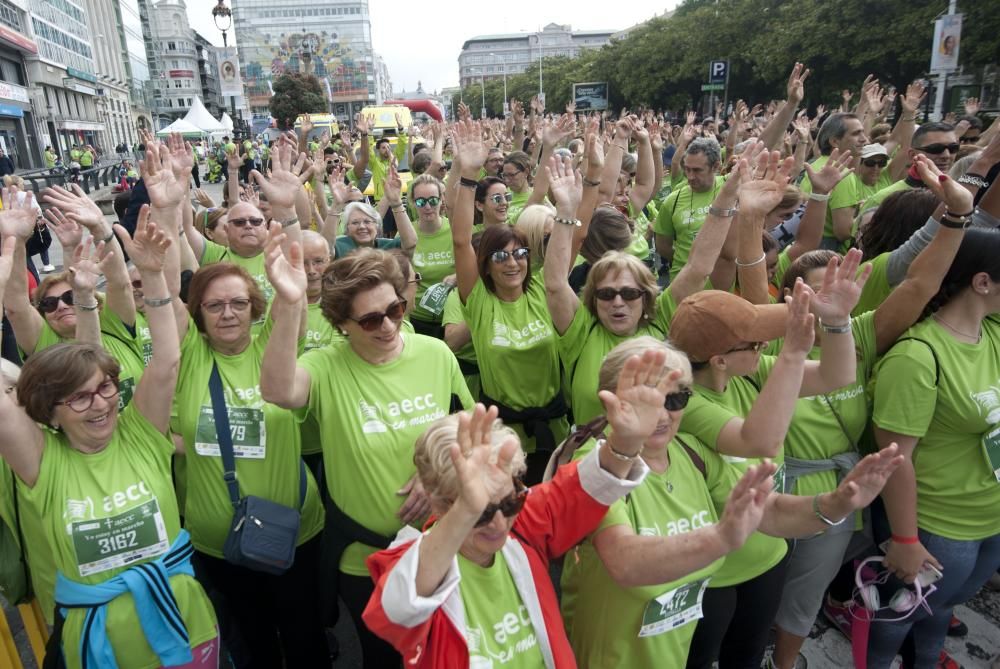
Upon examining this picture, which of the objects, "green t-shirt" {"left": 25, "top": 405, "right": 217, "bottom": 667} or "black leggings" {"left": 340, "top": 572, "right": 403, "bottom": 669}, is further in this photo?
"black leggings" {"left": 340, "top": 572, "right": 403, "bottom": 669}

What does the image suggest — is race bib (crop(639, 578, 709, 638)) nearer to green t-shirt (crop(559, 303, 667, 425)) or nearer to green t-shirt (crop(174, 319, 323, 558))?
green t-shirt (crop(559, 303, 667, 425))

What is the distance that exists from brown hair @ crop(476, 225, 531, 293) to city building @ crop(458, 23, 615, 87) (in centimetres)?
16473

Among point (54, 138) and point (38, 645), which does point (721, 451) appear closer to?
point (38, 645)

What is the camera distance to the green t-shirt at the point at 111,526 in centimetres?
199

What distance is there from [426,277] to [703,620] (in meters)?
3.20

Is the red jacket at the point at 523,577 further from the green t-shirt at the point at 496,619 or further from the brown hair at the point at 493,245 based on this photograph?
the brown hair at the point at 493,245

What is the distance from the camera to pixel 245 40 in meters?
114

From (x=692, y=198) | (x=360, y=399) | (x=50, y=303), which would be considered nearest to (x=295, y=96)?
(x=692, y=198)

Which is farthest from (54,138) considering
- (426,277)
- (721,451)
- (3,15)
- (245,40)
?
(245,40)

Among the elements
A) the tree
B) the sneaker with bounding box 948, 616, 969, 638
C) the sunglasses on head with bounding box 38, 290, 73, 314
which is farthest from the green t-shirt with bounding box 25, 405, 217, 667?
the tree

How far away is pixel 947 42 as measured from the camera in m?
12.3

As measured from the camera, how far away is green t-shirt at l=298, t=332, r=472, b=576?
2180 millimetres

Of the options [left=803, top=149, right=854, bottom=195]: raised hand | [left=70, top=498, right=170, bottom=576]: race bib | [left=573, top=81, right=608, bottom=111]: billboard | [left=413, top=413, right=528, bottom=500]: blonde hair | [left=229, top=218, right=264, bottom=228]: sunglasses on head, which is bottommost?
[left=70, top=498, right=170, bottom=576]: race bib

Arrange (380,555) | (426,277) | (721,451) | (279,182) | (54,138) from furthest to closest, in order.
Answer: (54,138) < (426,277) < (279,182) < (721,451) < (380,555)
